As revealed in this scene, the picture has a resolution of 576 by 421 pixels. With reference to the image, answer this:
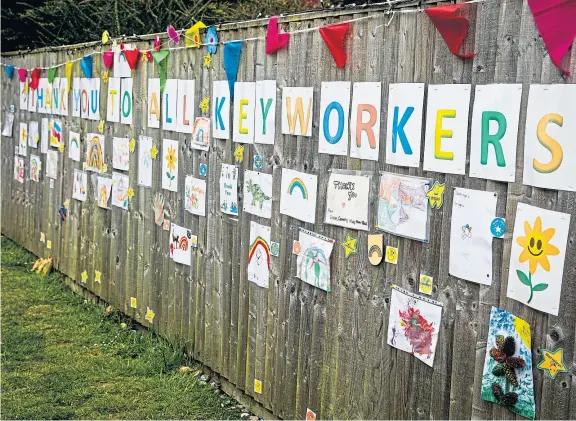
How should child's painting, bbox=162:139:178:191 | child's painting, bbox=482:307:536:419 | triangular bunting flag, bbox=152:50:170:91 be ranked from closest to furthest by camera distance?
child's painting, bbox=482:307:536:419 < child's painting, bbox=162:139:178:191 < triangular bunting flag, bbox=152:50:170:91

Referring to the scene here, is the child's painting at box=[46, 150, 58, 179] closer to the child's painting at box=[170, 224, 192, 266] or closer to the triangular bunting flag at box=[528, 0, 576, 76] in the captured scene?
the child's painting at box=[170, 224, 192, 266]

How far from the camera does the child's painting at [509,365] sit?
136 inches

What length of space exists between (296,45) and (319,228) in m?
1.16

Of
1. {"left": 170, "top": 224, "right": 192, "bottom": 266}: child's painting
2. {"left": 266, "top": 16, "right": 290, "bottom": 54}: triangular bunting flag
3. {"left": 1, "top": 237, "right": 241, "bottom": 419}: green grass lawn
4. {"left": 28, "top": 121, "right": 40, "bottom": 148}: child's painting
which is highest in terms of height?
{"left": 266, "top": 16, "right": 290, "bottom": 54}: triangular bunting flag

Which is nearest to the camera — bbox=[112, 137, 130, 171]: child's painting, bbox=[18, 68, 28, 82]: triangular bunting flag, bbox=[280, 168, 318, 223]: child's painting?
bbox=[280, 168, 318, 223]: child's painting

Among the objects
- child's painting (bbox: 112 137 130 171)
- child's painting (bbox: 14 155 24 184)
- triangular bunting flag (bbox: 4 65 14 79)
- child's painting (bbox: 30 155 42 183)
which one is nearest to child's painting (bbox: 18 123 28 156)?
child's painting (bbox: 14 155 24 184)

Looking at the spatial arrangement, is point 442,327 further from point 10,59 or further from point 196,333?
point 10,59

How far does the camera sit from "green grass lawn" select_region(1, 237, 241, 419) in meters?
5.92

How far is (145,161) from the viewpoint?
766 cm

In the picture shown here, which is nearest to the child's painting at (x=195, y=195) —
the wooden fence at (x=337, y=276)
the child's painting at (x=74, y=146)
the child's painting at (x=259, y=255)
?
the wooden fence at (x=337, y=276)

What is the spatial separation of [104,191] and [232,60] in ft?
10.8

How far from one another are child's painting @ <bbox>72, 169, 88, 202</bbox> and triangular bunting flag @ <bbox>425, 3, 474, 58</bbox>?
6183 mm

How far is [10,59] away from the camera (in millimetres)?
12688

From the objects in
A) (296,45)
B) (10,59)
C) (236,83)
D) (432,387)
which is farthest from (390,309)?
(10,59)
